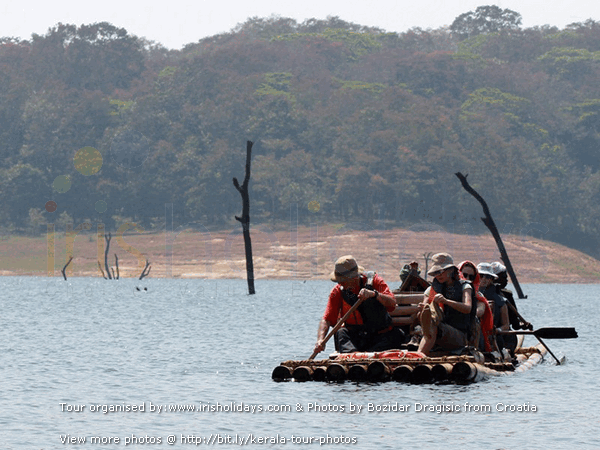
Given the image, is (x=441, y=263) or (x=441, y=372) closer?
(x=441, y=263)

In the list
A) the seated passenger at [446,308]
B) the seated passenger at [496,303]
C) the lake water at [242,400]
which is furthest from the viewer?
the seated passenger at [496,303]

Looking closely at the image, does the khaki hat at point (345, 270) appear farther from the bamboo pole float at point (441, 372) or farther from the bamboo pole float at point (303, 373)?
the bamboo pole float at point (441, 372)

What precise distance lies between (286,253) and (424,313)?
370ft

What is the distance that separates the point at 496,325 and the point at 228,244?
11283 centimetres

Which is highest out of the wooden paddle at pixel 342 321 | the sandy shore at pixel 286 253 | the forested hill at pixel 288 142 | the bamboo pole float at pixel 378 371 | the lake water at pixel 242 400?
the forested hill at pixel 288 142

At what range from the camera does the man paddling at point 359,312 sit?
21859 millimetres

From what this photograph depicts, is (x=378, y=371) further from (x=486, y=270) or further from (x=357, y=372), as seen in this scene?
(x=486, y=270)

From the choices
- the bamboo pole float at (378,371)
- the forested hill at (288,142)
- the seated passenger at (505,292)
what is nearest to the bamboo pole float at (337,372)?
the bamboo pole float at (378,371)

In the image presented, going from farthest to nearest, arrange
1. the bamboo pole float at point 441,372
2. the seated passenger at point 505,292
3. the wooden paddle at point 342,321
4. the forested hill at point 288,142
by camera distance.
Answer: the forested hill at point 288,142, the seated passenger at point 505,292, the wooden paddle at point 342,321, the bamboo pole float at point 441,372

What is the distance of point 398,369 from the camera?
854 inches

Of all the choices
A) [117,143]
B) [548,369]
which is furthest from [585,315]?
[117,143]

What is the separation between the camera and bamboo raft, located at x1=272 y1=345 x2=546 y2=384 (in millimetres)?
21608

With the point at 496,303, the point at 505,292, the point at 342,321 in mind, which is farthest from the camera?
the point at 505,292

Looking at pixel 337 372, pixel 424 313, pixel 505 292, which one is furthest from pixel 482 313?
pixel 505 292
